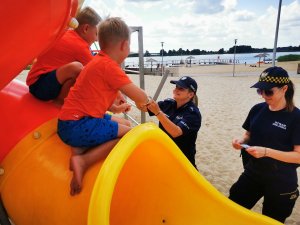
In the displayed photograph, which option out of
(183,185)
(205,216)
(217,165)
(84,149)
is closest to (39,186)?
(84,149)

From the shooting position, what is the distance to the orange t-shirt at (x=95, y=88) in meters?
1.79

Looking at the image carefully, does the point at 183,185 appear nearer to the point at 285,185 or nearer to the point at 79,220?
the point at 285,185

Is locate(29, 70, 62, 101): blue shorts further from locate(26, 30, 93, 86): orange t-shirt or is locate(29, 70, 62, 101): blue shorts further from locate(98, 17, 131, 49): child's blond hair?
locate(98, 17, 131, 49): child's blond hair

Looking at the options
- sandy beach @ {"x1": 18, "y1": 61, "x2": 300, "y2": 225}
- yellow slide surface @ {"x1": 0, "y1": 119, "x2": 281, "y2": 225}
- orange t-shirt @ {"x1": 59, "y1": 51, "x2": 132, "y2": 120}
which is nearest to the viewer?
yellow slide surface @ {"x1": 0, "y1": 119, "x2": 281, "y2": 225}

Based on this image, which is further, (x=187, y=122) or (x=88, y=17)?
(x=187, y=122)

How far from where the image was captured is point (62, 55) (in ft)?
7.47

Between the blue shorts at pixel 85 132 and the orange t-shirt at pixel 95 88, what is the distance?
0.11ft

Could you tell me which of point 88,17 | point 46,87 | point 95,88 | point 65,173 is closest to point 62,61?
point 46,87

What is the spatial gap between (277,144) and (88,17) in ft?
5.56

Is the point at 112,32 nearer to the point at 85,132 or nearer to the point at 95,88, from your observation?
the point at 95,88

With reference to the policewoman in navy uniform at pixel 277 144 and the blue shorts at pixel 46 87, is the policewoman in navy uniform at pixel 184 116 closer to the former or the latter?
the policewoman in navy uniform at pixel 277 144

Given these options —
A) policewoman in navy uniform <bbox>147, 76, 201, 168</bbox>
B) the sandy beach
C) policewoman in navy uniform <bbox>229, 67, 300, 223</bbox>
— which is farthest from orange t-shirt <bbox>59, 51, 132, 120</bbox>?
the sandy beach

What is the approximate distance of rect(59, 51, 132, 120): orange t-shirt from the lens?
1792 mm

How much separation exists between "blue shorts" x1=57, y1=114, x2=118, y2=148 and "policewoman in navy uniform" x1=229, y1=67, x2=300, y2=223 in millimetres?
1012
